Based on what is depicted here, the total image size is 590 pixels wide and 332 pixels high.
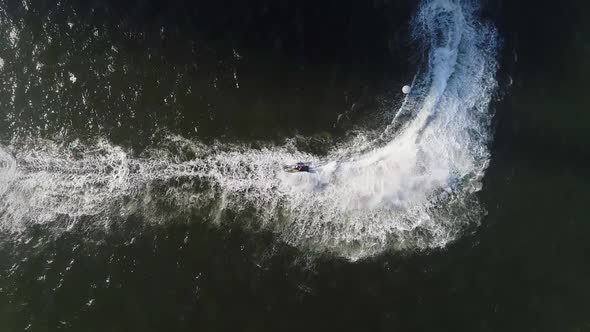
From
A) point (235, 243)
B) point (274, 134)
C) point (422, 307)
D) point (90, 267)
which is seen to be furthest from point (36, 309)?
point (422, 307)

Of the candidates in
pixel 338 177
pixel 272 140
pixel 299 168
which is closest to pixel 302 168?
pixel 299 168

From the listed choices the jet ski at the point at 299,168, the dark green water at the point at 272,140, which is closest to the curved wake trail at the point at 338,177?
the jet ski at the point at 299,168

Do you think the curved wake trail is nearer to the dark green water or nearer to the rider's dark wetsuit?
the rider's dark wetsuit

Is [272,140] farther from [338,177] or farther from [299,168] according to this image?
[338,177]

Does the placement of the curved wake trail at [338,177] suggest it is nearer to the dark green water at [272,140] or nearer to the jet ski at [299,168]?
the jet ski at [299,168]

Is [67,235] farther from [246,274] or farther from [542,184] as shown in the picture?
[542,184]
